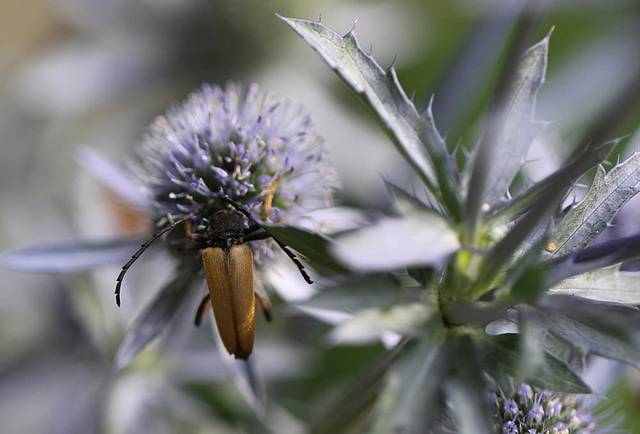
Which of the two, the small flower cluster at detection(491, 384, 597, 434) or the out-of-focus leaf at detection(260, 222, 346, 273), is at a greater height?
the out-of-focus leaf at detection(260, 222, 346, 273)

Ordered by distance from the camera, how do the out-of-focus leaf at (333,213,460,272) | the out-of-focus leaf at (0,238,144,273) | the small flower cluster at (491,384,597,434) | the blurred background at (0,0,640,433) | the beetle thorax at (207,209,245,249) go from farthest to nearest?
the blurred background at (0,0,640,433)
the out-of-focus leaf at (0,238,144,273)
the beetle thorax at (207,209,245,249)
the small flower cluster at (491,384,597,434)
the out-of-focus leaf at (333,213,460,272)

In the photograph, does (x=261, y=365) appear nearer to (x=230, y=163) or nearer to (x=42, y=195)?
(x=230, y=163)

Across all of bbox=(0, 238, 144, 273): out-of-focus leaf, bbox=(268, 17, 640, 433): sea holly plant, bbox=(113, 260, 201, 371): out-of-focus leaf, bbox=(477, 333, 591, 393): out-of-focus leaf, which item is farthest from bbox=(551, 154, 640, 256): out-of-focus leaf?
bbox=(0, 238, 144, 273): out-of-focus leaf

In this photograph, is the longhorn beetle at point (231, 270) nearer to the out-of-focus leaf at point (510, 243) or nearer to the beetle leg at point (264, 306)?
the beetle leg at point (264, 306)

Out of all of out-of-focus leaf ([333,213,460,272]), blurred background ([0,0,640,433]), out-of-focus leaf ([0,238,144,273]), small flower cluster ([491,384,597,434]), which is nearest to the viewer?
out-of-focus leaf ([333,213,460,272])

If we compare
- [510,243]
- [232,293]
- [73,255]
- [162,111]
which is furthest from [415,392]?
[162,111]

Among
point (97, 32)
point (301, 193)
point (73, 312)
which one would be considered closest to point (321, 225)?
point (301, 193)

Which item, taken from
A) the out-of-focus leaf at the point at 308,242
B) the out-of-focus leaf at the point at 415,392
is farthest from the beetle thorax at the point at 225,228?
the out-of-focus leaf at the point at 415,392

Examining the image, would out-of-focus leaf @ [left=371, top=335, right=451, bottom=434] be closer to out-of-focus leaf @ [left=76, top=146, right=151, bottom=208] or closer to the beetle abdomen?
the beetle abdomen
